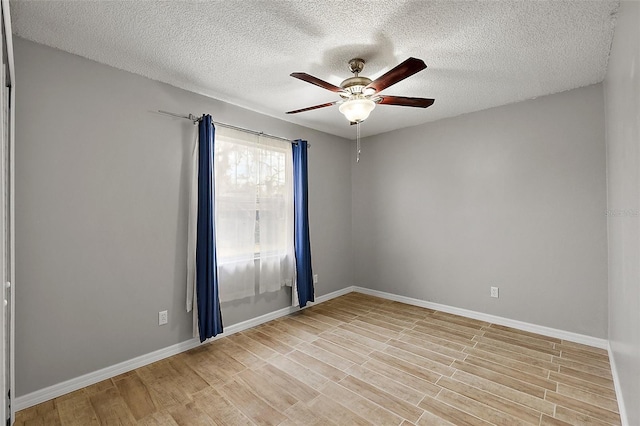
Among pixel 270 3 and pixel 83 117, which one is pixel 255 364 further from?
pixel 270 3

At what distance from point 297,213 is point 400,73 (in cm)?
223

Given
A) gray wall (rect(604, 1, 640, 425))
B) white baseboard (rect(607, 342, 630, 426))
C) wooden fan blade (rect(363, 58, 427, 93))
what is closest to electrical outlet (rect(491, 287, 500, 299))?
white baseboard (rect(607, 342, 630, 426))

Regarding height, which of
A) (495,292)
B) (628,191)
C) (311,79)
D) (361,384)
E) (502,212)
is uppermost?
(311,79)

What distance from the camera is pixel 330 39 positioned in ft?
7.01

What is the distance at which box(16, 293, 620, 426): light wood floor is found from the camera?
196 centimetres

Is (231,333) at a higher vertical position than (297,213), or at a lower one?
lower

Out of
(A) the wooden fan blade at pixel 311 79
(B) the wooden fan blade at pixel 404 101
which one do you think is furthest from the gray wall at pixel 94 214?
(B) the wooden fan blade at pixel 404 101

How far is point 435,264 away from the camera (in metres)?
3.97

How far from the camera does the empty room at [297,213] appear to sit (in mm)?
1917

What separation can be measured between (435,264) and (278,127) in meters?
2.67

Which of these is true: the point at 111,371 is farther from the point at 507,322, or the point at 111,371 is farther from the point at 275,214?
the point at 507,322

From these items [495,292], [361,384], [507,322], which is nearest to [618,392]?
[507,322]

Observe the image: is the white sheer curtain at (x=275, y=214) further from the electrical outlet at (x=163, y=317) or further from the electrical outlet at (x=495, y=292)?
the electrical outlet at (x=495, y=292)

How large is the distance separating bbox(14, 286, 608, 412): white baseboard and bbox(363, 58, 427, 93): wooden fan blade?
8.21 feet
